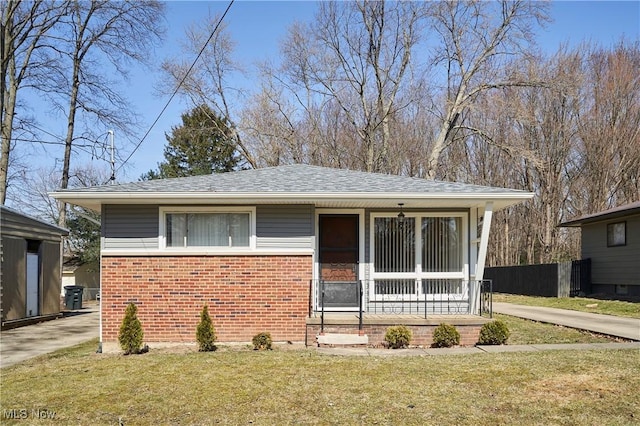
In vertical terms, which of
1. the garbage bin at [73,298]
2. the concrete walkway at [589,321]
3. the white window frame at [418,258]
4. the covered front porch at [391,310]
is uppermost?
the white window frame at [418,258]

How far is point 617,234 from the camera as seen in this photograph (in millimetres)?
20078

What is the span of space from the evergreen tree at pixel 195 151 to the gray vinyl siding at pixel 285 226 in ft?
74.5

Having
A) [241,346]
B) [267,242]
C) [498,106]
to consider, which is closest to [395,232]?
[267,242]

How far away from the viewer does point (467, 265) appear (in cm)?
1168

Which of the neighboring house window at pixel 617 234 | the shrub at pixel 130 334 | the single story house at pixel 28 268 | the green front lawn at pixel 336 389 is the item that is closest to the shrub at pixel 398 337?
the green front lawn at pixel 336 389

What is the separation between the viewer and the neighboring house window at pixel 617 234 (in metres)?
19.5

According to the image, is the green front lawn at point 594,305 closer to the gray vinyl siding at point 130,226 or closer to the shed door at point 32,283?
the gray vinyl siding at point 130,226

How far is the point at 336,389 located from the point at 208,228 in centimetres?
493

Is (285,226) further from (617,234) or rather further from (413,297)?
(617,234)

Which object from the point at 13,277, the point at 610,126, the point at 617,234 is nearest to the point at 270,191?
the point at 13,277

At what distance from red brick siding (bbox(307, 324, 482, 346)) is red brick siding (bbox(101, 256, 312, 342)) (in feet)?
2.68

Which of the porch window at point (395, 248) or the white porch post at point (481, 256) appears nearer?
the white porch post at point (481, 256)

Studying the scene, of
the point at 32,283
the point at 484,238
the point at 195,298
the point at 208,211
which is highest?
the point at 208,211

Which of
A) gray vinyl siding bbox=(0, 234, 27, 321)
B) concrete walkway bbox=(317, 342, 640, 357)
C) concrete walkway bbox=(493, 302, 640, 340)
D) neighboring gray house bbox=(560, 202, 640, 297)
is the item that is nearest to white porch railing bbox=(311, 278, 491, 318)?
concrete walkway bbox=(317, 342, 640, 357)
